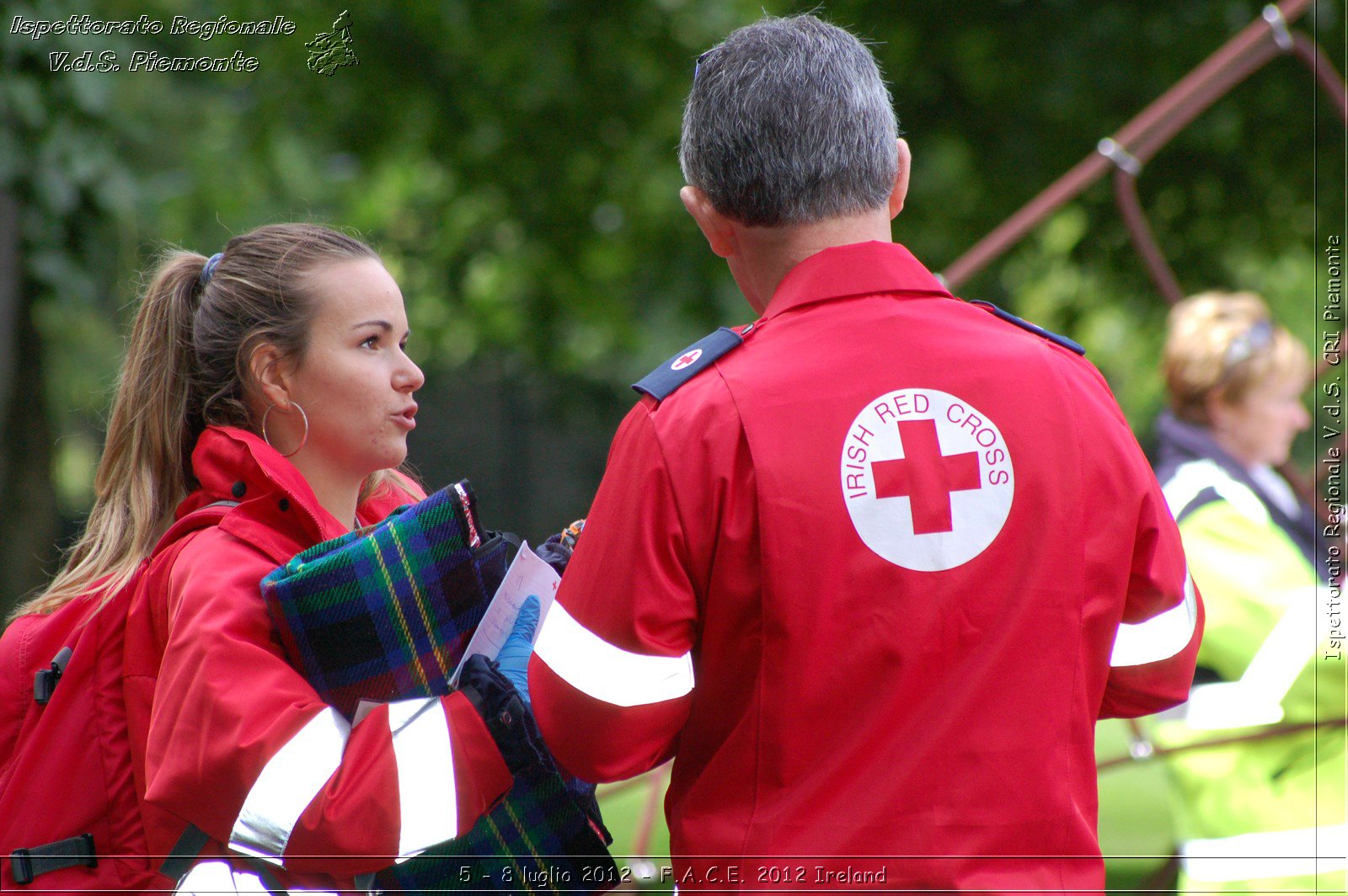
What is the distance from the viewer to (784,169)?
1552 millimetres

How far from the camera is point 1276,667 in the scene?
282 cm

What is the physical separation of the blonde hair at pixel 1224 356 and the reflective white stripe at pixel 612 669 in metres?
2.32

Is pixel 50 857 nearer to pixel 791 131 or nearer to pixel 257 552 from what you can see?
pixel 257 552

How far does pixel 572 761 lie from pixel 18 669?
33.9 inches

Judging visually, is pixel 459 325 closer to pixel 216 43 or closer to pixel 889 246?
pixel 216 43

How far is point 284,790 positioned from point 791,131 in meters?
0.98

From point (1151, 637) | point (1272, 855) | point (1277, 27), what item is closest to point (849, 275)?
A: point (1151, 637)

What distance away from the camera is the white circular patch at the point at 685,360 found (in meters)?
1.54

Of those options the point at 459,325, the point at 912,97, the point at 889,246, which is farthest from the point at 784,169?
the point at 459,325

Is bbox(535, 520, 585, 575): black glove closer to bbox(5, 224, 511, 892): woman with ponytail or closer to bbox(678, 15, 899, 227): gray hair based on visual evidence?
bbox(5, 224, 511, 892): woman with ponytail

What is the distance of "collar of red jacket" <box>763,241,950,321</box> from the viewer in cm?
155

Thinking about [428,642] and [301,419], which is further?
[301,419]

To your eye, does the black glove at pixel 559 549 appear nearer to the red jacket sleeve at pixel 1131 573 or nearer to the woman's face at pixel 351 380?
the woman's face at pixel 351 380

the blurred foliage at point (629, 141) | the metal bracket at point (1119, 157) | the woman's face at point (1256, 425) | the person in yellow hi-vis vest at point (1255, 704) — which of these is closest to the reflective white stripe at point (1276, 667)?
the person in yellow hi-vis vest at point (1255, 704)
